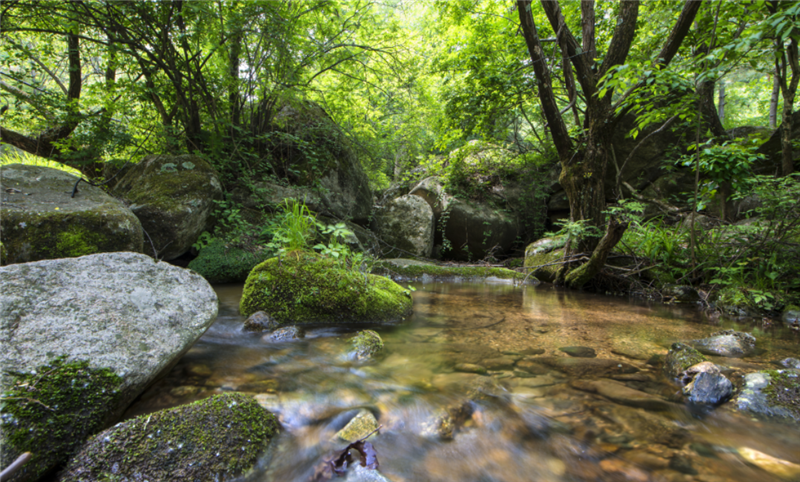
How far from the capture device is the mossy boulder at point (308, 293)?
3.72 meters

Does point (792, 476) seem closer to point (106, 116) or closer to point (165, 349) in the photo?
point (165, 349)

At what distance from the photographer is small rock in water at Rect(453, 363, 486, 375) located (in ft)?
8.60

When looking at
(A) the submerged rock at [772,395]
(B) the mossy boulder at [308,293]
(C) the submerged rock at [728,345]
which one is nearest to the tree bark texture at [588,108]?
(C) the submerged rock at [728,345]

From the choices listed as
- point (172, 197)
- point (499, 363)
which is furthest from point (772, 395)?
point (172, 197)

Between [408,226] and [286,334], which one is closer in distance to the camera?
[286,334]

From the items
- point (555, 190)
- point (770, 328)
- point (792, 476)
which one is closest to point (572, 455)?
point (792, 476)

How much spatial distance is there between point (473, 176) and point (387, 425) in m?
9.68

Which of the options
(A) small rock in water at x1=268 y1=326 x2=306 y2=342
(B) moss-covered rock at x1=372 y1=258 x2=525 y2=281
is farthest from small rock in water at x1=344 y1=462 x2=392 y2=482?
(B) moss-covered rock at x1=372 y1=258 x2=525 y2=281

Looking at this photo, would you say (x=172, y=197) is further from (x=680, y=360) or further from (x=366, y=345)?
(x=680, y=360)

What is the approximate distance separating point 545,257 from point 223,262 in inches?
251

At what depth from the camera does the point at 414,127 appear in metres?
10.7

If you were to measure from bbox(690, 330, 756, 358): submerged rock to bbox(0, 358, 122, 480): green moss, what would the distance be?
169 inches

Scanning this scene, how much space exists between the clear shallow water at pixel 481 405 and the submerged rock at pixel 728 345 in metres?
0.10

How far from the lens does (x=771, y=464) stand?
164 centimetres
